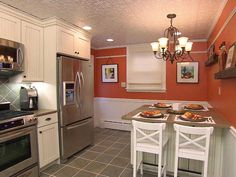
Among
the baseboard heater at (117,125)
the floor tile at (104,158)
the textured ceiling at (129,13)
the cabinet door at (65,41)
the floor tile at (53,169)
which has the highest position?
the textured ceiling at (129,13)

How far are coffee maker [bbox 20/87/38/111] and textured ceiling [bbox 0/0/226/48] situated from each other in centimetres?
122

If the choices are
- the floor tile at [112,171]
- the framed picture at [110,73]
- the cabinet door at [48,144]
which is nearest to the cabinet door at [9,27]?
the cabinet door at [48,144]

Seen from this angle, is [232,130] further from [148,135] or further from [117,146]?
[117,146]

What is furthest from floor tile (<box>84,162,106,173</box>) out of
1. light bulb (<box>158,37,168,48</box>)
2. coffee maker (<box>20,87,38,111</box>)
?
light bulb (<box>158,37,168,48</box>)

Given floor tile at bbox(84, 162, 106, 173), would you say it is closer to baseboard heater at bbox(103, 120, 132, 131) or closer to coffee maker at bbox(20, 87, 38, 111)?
coffee maker at bbox(20, 87, 38, 111)

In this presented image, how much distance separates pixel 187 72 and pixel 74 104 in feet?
9.39

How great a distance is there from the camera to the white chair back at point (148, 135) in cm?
199

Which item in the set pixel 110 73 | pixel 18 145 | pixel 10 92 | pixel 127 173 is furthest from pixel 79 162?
pixel 110 73

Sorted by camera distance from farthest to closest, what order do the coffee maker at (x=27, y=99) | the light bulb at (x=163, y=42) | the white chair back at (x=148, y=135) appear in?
the coffee maker at (x=27, y=99), the light bulb at (x=163, y=42), the white chair back at (x=148, y=135)

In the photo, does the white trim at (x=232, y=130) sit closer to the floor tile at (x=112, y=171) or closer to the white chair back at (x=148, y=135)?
the white chair back at (x=148, y=135)

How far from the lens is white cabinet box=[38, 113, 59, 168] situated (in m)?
2.56

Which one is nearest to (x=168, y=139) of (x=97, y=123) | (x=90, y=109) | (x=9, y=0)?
(x=90, y=109)

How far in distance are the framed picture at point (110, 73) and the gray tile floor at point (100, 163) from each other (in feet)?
5.97

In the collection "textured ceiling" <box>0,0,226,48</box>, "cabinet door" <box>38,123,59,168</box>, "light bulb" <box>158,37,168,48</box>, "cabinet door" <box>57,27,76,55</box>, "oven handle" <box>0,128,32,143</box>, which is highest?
"textured ceiling" <box>0,0,226,48</box>
